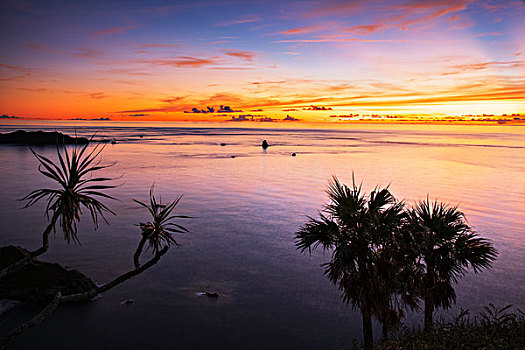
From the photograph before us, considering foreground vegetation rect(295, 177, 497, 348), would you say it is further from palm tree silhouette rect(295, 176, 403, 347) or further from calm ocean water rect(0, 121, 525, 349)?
calm ocean water rect(0, 121, 525, 349)

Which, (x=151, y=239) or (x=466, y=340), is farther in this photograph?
(x=466, y=340)

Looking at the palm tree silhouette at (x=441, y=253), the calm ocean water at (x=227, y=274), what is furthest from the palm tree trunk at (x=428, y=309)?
the calm ocean water at (x=227, y=274)

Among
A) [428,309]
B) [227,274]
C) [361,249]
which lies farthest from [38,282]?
[428,309]

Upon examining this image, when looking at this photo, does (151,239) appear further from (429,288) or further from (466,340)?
(466,340)

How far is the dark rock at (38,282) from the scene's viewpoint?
66.0ft

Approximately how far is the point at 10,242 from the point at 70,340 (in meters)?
18.1

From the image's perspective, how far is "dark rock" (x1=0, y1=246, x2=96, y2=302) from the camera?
66.0 feet

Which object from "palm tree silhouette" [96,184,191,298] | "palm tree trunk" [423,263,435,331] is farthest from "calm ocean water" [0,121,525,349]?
"palm tree silhouette" [96,184,191,298]

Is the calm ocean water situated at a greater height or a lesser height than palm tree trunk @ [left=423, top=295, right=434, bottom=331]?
lesser

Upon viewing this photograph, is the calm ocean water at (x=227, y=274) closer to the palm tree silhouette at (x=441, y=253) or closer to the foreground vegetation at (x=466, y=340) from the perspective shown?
the foreground vegetation at (x=466, y=340)

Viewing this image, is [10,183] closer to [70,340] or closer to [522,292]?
[70,340]

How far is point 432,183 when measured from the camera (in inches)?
2645

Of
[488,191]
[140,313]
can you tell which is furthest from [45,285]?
[488,191]

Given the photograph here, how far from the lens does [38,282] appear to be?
817 inches
